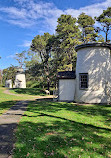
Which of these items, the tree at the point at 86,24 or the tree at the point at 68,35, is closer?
the tree at the point at 68,35

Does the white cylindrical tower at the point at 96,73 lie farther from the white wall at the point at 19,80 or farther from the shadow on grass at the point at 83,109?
the white wall at the point at 19,80

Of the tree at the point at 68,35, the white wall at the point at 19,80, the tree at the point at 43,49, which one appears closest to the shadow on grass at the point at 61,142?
the tree at the point at 68,35

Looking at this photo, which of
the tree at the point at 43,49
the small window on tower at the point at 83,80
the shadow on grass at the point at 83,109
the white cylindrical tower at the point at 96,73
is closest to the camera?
the shadow on grass at the point at 83,109

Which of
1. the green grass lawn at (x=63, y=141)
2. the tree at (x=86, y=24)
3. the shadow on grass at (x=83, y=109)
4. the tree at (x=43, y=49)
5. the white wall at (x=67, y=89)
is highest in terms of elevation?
the tree at (x=86, y=24)

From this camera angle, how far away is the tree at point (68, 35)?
2882 cm

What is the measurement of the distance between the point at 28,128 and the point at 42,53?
27.4 m

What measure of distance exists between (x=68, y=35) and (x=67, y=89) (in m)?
17.7

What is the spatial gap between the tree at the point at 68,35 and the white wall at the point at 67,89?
13.2 metres

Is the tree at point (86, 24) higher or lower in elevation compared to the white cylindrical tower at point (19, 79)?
higher

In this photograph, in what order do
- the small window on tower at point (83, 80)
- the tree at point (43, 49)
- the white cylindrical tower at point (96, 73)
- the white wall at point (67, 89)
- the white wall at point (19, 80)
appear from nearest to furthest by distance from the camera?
the white cylindrical tower at point (96, 73) → the small window on tower at point (83, 80) → the white wall at point (67, 89) → the tree at point (43, 49) → the white wall at point (19, 80)

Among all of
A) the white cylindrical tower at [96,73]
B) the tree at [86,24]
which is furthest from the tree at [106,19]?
the white cylindrical tower at [96,73]

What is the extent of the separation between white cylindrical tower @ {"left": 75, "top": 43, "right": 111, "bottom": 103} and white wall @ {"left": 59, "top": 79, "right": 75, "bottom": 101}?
4.05 ft

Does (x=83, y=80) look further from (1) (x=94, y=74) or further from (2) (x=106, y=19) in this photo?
(2) (x=106, y=19)

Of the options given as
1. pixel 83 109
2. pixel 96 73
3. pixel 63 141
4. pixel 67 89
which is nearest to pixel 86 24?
pixel 96 73
